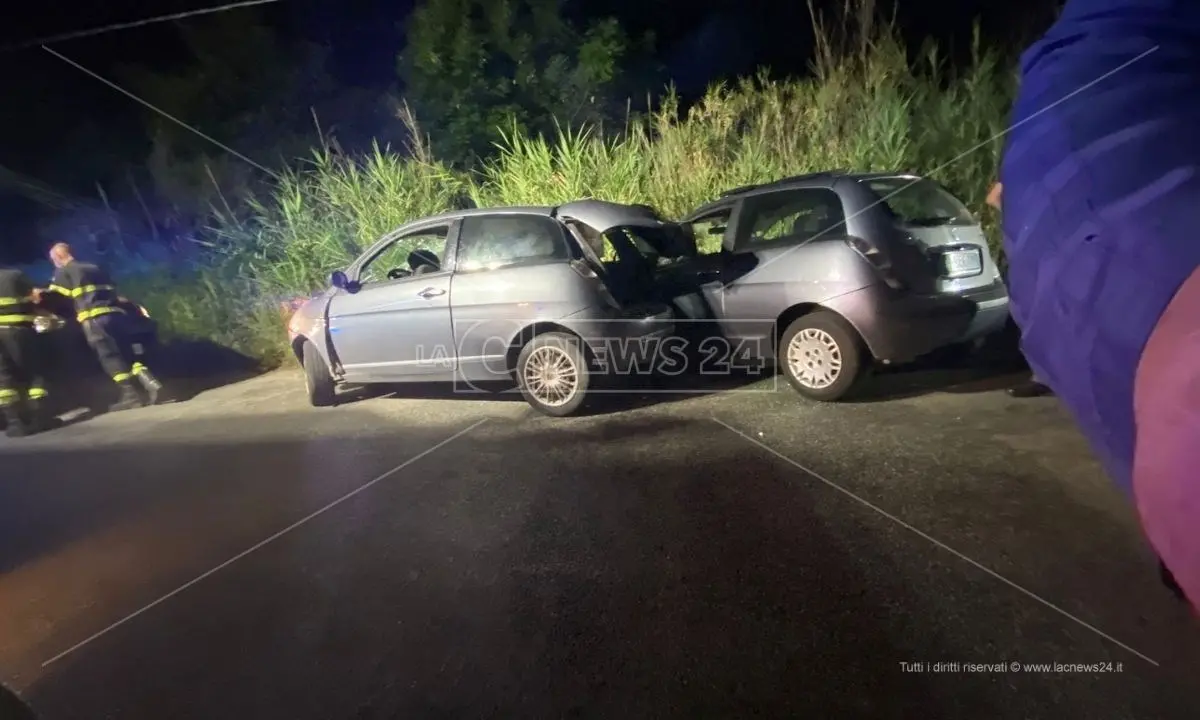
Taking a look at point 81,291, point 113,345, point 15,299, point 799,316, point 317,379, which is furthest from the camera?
point 113,345

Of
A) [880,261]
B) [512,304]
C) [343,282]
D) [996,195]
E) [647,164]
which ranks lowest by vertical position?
[512,304]

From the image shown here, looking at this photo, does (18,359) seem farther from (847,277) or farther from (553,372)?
(847,277)

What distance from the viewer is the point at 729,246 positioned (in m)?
6.86

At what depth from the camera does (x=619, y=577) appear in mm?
3883

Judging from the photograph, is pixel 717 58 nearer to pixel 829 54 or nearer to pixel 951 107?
pixel 829 54

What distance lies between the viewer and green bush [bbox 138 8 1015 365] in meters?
9.27

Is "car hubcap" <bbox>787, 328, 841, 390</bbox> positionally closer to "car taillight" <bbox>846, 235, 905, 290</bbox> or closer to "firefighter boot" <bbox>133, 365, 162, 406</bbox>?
"car taillight" <bbox>846, 235, 905, 290</bbox>

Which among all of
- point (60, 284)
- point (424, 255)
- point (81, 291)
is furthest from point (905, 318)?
point (60, 284)

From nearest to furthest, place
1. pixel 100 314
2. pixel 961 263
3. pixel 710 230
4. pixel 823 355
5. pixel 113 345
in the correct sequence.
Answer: pixel 961 263 → pixel 823 355 → pixel 710 230 → pixel 100 314 → pixel 113 345

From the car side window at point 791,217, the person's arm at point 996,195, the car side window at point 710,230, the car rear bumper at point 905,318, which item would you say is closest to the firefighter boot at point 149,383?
the car side window at point 710,230

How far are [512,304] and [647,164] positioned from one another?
4620 millimetres

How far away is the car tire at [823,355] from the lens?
620 cm

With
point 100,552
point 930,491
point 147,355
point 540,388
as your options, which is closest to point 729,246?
point 540,388

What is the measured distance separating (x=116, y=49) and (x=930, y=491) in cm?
1665
